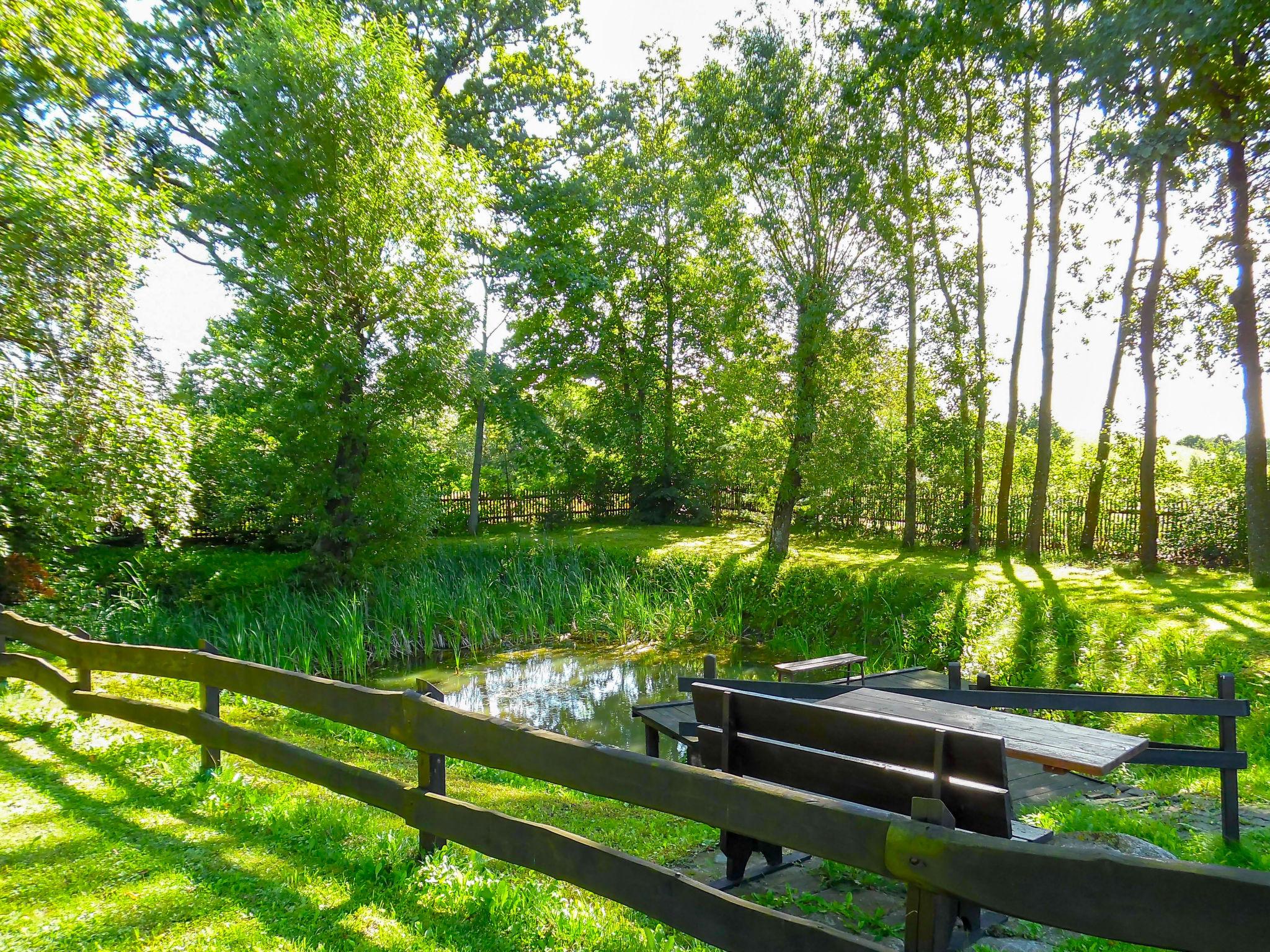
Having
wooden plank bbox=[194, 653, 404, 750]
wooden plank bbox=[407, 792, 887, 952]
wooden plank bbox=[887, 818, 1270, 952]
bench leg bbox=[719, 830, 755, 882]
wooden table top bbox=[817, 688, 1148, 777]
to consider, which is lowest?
bench leg bbox=[719, 830, 755, 882]

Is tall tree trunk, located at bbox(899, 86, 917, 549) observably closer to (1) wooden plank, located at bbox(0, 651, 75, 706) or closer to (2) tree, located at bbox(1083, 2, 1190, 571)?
(2) tree, located at bbox(1083, 2, 1190, 571)

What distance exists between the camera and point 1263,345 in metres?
12.5

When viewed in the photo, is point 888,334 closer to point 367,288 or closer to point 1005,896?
point 367,288

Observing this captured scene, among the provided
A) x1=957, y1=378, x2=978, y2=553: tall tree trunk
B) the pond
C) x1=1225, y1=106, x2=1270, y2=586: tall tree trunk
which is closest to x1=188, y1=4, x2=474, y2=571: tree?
the pond

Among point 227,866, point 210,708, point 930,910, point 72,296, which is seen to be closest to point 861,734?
point 930,910

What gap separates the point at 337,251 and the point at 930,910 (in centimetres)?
1241

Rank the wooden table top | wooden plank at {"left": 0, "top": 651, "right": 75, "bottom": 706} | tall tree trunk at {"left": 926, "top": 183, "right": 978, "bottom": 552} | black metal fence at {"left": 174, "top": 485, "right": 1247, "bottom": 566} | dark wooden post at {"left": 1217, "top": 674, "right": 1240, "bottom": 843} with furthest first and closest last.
A: tall tree trunk at {"left": 926, "top": 183, "right": 978, "bottom": 552}
black metal fence at {"left": 174, "top": 485, "right": 1247, "bottom": 566}
wooden plank at {"left": 0, "top": 651, "right": 75, "bottom": 706}
dark wooden post at {"left": 1217, "top": 674, "right": 1240, "bottom": 843}
the wooden table top

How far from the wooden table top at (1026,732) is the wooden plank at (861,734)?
0.19m

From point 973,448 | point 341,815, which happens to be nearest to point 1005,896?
point 341,815

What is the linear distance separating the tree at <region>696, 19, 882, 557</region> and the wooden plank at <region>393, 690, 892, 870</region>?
1195cm

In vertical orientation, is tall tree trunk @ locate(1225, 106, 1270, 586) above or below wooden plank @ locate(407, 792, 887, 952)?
above

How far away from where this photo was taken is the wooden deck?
501 cm

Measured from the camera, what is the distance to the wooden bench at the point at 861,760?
2.60 metres

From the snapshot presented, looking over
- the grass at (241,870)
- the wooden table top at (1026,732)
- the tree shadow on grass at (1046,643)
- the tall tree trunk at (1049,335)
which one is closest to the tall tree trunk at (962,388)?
the tall tree trunk at (1049,335)
